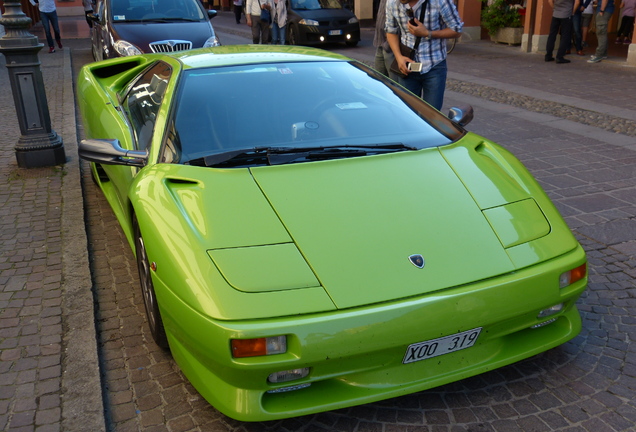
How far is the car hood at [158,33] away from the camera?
9.50 metres

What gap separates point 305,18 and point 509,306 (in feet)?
49.3

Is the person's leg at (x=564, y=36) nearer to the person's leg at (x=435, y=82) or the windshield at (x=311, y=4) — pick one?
the windshield at (x=311, y=4)

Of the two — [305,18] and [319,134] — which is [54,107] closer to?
[319,134]

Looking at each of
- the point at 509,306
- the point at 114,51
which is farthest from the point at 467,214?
the point at 114,51

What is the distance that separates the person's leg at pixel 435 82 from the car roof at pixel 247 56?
172cm

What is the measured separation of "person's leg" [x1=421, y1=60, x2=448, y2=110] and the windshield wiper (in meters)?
2.52

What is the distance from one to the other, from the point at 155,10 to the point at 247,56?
715cm

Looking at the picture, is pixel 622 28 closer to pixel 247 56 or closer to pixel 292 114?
A: pixel 247 56

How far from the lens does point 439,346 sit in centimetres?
251

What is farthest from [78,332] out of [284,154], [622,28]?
[622,28]

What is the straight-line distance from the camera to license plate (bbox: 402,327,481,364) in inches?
97.5

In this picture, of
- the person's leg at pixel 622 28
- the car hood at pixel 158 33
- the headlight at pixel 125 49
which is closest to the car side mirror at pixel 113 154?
the headlight at pixel 125 49

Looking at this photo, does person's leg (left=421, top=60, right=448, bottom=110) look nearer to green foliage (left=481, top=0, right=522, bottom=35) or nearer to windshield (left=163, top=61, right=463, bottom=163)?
windshield (left=163, top=61, right=463, bottom=163)

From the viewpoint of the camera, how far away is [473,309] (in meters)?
2.49
